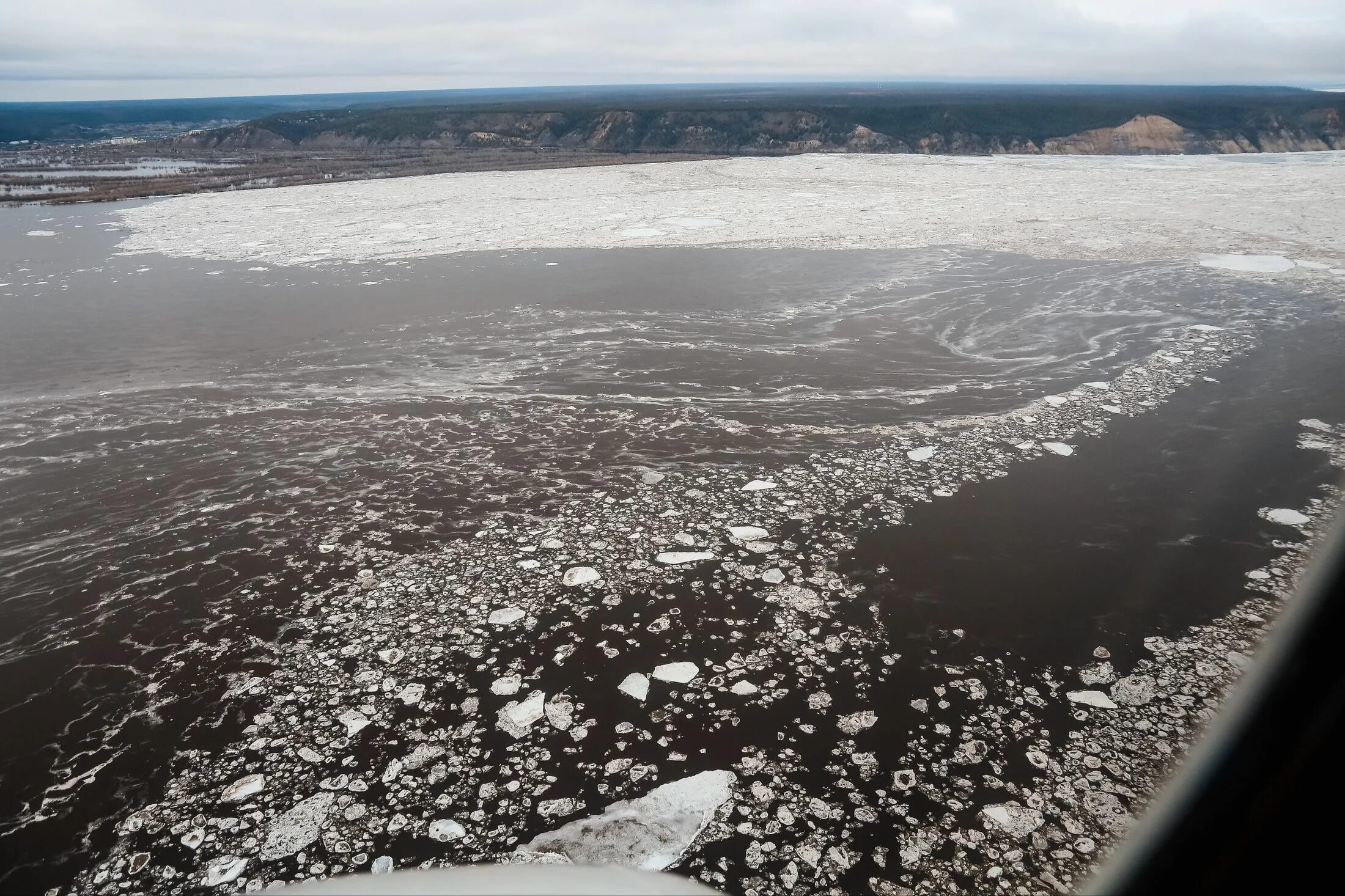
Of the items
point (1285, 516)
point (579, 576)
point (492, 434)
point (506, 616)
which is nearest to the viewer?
point (506, 616)

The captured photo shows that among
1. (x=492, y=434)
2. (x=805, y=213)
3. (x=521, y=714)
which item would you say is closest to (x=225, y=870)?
(x=521, y=714)

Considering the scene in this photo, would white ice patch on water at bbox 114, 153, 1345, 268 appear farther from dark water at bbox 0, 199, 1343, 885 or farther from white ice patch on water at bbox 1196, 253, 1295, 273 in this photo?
dark water at bbox 0, 199, 1343, 885

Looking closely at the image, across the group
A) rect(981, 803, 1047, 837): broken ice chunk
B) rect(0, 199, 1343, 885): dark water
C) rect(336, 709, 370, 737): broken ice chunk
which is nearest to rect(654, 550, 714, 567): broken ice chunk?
rect(0, 199, 1343, 885): dark water

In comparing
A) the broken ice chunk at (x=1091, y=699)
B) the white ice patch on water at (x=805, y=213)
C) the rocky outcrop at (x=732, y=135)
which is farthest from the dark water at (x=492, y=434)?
the rocky outcrop at (x=732, y=135)

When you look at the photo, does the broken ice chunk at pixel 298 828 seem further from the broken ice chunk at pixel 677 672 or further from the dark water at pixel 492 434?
the broken ice chunk at pixel 677 672

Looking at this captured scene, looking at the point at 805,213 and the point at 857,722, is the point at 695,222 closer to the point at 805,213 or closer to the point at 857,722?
the point at 805,213
